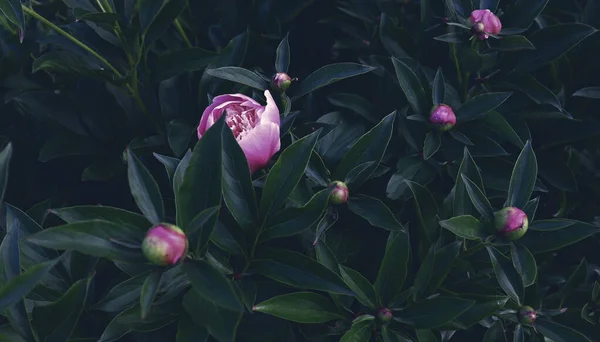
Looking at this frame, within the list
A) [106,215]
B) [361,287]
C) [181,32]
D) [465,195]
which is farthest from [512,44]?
[106,215]

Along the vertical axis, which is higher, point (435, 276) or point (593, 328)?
point (435, 276)

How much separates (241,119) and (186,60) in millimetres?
221

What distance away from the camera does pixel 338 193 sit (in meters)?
0.97

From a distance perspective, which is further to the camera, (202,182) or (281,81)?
(281,81)

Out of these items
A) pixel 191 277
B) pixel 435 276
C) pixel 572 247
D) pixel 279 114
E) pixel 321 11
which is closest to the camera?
pixel 191 277

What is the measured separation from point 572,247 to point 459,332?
335 millimetres

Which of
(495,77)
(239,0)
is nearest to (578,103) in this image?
(495,77)

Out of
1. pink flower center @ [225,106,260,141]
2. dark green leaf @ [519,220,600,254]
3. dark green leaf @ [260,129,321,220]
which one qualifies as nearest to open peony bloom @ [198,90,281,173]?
→ pink flower center @ [225,106,260,141]

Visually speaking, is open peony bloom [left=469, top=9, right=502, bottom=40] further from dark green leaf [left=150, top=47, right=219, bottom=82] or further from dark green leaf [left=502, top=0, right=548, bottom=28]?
dark green leaf [left=150, top=47, right=219, bottom=82]

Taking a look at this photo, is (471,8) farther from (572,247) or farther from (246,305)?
(246,305)

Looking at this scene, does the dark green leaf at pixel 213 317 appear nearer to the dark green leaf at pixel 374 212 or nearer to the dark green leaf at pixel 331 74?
the dark green leaf at pixel 374 212

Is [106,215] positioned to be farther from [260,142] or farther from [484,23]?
[484,23]

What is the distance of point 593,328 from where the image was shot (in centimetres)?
111

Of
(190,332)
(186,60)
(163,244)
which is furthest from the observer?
(186,60)
